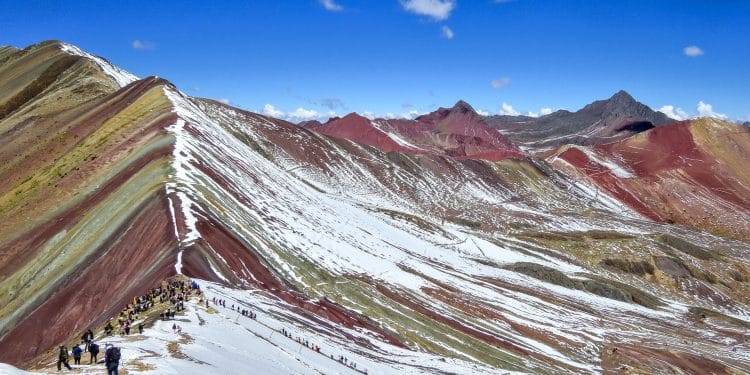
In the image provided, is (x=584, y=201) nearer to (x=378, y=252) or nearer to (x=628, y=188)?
(x=628, y=188)

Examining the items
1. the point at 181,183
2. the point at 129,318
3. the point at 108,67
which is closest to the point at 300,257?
the point at 181,183

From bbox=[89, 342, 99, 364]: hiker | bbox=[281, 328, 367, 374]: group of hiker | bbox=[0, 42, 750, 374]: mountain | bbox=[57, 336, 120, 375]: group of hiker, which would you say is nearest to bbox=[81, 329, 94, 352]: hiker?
bbox=[57, 336, 120, 375]: group of hiker

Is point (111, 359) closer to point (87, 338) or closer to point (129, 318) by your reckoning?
point (87, 338)

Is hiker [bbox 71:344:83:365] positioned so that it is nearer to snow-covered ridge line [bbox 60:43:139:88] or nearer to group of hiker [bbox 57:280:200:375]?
group of hiker [bbox 57:280:200:375]

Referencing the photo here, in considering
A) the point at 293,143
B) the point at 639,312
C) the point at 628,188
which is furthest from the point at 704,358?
the point at 628,188

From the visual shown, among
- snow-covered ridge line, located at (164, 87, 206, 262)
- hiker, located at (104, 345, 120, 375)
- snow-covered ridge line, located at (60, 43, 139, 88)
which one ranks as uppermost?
snow-covered ridge line, located at (60, 43, 139, 88)

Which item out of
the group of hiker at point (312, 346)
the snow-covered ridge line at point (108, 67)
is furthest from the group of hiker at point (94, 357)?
the snow-covered ridge line at point (108, 67)
